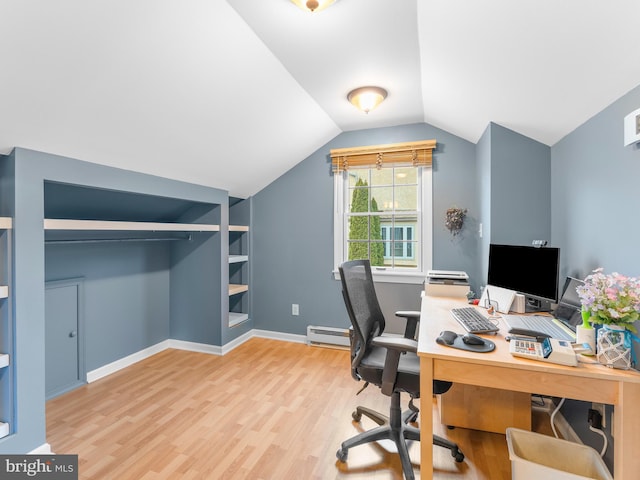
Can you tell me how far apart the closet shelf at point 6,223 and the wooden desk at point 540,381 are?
7.24ft

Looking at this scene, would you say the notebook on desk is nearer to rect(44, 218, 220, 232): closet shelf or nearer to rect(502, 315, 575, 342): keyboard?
rect(502, 315, 575, 342): keyboard

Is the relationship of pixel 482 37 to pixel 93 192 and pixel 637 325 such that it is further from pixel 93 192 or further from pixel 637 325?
pixel 93 192

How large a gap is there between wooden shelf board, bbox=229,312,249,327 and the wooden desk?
8.52 feet

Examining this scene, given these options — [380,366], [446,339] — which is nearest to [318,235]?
[380,366]

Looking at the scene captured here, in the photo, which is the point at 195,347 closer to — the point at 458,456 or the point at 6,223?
the point at 6,223

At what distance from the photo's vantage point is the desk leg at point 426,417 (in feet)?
4.75

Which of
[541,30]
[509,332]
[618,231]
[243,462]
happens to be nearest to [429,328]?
[509,332]

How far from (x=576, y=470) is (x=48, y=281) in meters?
3.50

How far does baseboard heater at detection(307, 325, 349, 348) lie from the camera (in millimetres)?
3543

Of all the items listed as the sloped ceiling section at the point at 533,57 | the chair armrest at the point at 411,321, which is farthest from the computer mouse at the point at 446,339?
the sloped ceiling section at the point at 533,57

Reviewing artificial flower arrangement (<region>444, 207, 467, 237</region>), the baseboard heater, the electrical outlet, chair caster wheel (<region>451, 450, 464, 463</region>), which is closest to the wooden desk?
the electrical outlet

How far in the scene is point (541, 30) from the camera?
145 centimetres

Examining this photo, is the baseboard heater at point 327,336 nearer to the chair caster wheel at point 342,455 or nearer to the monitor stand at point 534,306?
the chair caster wheel at point 342,455

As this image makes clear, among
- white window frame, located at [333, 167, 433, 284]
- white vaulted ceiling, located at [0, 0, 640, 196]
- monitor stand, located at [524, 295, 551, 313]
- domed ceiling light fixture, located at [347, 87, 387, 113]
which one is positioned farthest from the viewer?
white window frame, located at [333, 167, 433, 284]
